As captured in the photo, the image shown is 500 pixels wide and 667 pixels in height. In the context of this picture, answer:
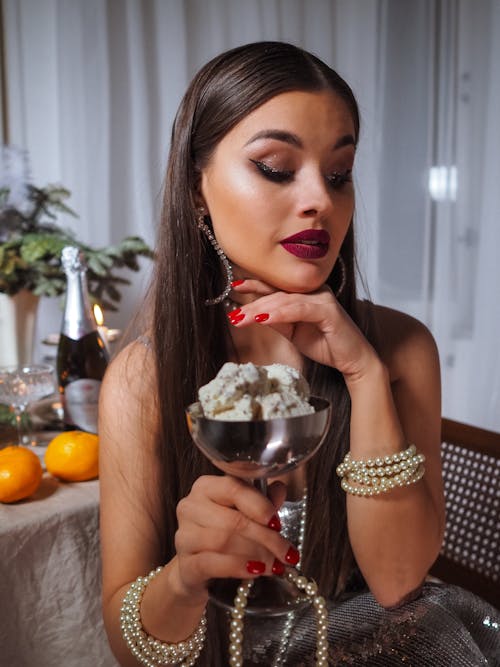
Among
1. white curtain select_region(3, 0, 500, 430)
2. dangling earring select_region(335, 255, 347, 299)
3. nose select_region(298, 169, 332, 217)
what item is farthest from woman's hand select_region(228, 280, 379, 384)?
white curtain select_region(3, 0, 500, 430)

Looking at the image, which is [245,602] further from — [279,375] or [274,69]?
[274,69]

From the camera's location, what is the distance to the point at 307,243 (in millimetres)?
888

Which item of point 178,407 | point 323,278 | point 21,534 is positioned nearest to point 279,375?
point 323,278

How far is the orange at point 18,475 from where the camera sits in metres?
1.06

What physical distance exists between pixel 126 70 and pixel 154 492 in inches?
65.6

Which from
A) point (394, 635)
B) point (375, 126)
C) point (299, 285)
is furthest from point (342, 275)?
point (375, 126)

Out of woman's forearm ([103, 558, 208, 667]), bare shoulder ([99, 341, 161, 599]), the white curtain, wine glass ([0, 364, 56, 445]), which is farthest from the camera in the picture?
the white curtain

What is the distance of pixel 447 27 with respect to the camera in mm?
2988

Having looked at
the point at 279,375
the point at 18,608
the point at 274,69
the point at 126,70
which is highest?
the point at 126,70

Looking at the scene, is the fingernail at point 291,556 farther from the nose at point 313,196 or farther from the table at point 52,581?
the table at point 52,581

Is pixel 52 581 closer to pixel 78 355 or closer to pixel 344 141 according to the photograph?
pixel 78 355

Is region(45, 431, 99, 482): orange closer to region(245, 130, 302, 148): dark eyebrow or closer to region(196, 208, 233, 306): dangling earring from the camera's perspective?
region(196, 208, 233, 306): dangling earring

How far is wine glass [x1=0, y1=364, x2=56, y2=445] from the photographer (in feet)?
4.26

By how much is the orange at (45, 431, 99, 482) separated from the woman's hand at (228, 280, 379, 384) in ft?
1.47
